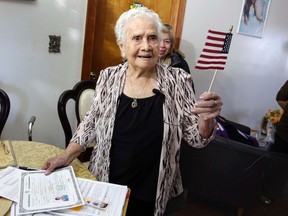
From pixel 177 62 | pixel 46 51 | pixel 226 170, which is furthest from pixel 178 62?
pixel 46 51

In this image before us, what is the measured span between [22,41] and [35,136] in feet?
2.57

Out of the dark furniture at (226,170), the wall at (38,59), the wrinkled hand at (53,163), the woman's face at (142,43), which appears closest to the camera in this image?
the wrinkled hand at (53,163)

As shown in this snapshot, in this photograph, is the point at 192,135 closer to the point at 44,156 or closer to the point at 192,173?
the point at 44,156

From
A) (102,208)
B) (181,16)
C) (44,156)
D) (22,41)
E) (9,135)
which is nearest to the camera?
(102,208)

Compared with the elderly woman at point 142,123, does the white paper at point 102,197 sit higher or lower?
lower

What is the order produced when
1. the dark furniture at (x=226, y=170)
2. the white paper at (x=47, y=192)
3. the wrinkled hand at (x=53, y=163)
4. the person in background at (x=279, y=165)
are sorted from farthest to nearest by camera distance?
the person in background at (x=279, y=165) < the dark furniture at (x=226, y=170) < the wrinkled hand at (x=53, y=163) < the white paper at (x=47, y=192)

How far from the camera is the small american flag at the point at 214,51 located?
120 centimetres

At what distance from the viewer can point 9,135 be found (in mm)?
2199

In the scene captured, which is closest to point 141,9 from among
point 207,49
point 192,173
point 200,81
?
point 207,49

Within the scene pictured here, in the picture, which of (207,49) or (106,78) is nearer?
(207,49)

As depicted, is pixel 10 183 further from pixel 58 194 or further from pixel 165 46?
pixel 165 46

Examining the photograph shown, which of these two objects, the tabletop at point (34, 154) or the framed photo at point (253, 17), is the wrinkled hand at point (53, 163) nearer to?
Answer: the tabletop at point (34, 154)

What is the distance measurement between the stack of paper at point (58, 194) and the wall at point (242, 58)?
2.17 meters

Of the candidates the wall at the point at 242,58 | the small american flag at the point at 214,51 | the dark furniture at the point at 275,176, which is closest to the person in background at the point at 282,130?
the dark furniture at the point at 275,176
